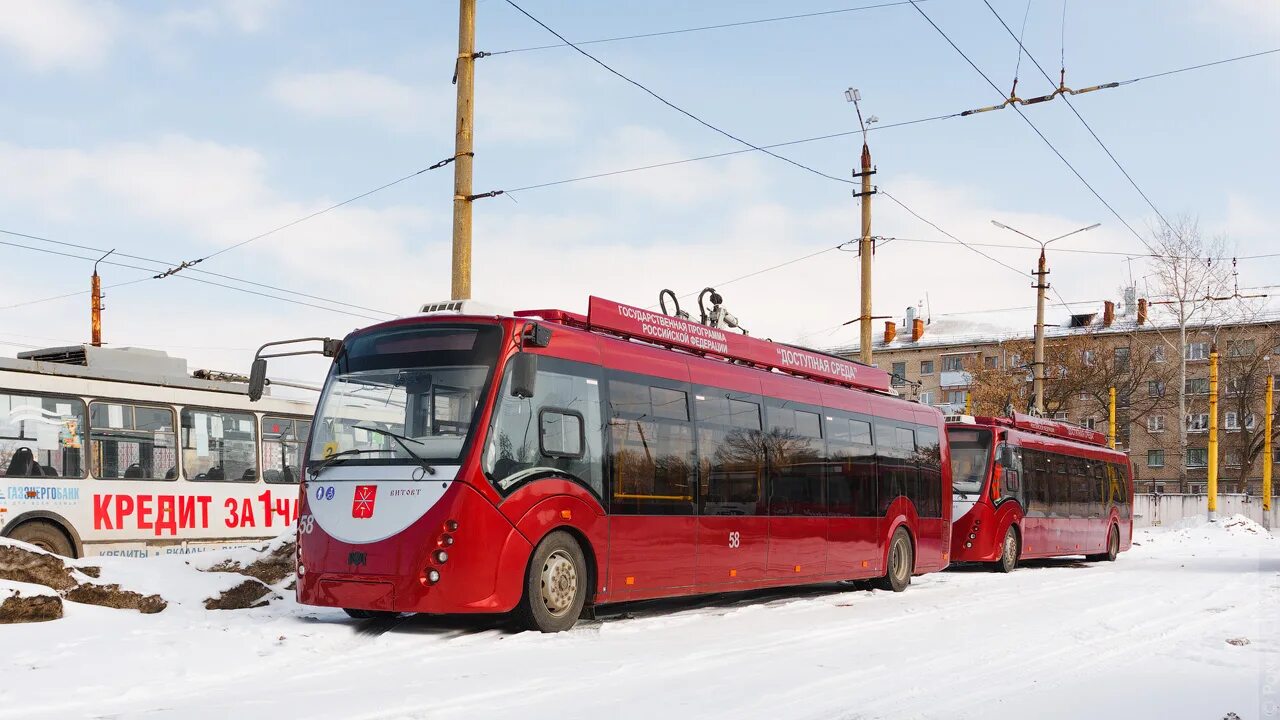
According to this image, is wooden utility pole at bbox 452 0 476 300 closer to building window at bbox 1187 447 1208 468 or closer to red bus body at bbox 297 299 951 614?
red bus body at bbox 297 299 951 614

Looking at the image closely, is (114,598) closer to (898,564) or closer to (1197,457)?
(898,564)

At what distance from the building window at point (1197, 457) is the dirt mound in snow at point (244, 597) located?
83.6 m

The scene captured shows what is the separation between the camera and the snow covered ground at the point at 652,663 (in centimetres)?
757

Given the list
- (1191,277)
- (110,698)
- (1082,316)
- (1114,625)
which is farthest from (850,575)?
(1082,316)

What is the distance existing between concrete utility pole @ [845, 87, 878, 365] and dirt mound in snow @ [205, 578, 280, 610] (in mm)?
14683

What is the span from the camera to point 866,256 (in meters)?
26.0

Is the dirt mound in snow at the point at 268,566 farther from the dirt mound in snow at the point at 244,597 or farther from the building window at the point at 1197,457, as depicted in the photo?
the building window at the point at 1197,457

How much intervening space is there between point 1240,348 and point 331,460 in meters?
78.9

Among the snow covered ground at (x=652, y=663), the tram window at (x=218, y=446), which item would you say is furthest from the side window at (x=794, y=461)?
the tram window at (x=218, y=446)

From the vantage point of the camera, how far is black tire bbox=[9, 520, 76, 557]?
15.6 metres

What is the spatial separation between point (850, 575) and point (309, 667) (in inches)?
377

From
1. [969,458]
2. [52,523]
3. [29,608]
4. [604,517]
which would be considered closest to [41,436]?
[52,523]

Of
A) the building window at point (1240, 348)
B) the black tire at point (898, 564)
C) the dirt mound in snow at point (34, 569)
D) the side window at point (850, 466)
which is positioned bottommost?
the black tire at point (898, 564)

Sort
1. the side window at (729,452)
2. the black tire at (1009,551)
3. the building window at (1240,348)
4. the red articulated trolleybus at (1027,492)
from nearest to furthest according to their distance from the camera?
1. the side window at (729,452)
2. the red articulated trolleybus at (1027,492)
3. the black tire at (1009,551)
4. the building window at (1240,348)
